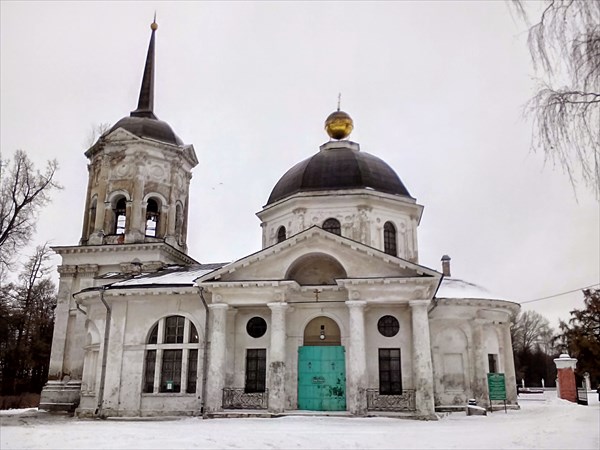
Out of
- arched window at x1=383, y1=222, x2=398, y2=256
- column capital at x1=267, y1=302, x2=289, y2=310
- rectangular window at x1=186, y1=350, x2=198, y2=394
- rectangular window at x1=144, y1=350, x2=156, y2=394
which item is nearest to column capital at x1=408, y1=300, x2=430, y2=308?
column capital at x1=267, y1=302, x2=289, y2=310

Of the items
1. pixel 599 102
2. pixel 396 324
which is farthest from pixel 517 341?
pixel 599 102

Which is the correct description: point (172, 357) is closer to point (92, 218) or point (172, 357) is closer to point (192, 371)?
point (192, 371)

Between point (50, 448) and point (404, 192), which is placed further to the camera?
point (404, 192)

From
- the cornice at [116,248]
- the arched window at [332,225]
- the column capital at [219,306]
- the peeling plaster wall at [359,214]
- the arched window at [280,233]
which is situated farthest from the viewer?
the cornice at [116,248]

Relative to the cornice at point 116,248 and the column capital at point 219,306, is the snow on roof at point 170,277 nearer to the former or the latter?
the column capital at point 219,306

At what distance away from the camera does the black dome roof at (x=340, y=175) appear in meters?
27.7

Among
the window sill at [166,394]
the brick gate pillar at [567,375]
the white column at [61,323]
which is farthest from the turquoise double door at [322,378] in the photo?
the brick gate pillar at [567,375]

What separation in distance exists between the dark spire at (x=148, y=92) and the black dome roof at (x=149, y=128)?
1.30 m

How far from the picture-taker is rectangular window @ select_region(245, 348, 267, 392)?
72.8 ft

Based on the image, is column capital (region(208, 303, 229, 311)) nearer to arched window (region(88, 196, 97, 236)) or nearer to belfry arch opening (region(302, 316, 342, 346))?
belfry arch opening (region(302, 316, 342, 346))

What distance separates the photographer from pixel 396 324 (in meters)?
22.1

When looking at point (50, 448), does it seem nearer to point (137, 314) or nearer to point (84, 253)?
point (137, 314)

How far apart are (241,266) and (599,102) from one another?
14.7 meters

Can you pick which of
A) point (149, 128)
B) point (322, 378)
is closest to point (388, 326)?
point (322, 378)
